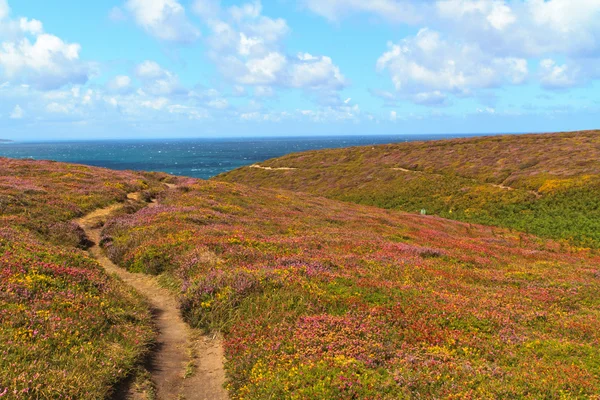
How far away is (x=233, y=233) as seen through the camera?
818 inches

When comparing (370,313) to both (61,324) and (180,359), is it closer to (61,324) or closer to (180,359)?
(180,359)

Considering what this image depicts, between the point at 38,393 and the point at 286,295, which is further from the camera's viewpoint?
the point at 286,295

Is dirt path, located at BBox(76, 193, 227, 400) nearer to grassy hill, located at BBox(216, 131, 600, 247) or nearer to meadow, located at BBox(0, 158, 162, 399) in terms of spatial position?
meadow, located at BBox(0, 158, 162, 399)

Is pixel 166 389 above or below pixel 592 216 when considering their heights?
above

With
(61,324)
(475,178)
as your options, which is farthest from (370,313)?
(475,178)

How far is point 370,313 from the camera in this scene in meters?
11.4

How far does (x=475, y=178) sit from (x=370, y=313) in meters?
77.1

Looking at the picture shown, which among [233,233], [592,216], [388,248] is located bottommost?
[592,216]

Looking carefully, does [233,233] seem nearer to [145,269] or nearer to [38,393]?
[145,269]

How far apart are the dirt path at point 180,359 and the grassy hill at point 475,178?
1720 inches

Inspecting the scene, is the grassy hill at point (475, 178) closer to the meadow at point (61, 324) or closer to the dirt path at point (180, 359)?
the dirt path at point (180, 359)

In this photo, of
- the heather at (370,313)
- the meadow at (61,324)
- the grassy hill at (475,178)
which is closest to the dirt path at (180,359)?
the heather at (370,313)

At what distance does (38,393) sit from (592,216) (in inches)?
2418

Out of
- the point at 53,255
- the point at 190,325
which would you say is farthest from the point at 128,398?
the point at 53,255
